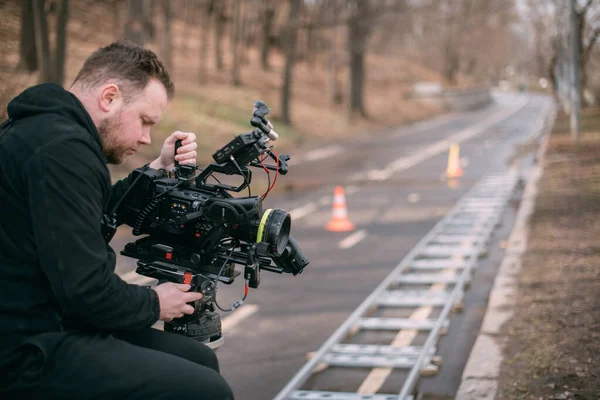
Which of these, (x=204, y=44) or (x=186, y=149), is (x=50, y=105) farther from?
(x=204, y=44)

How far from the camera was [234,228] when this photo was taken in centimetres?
343

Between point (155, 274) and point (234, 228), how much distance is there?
1.35 ft

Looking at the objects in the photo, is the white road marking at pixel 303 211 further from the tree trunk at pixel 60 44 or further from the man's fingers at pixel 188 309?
the man's fingers at pixel 188 309

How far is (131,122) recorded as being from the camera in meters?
3.05

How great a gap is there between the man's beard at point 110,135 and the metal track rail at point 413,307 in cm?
324

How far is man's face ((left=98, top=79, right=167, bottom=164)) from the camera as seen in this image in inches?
119

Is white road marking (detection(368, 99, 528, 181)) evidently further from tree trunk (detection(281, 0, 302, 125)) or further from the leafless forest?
tree trunk (detection(281, 0, 302, 125))

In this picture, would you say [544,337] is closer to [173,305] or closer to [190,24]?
[173,305]

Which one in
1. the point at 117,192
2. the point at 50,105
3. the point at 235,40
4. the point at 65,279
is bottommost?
the point at 65,279

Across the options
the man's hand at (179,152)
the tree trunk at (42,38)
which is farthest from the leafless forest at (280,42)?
the man's hand at (179,152)

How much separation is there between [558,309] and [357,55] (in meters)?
40.3

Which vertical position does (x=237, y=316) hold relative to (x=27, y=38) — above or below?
below

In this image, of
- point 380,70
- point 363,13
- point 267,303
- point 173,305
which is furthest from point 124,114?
point 380,70

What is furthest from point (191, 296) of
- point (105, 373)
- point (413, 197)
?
point (413, 197)
